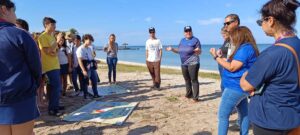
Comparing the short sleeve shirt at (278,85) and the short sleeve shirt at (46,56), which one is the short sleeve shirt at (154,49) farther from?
the short sleeve shirt at (278,85)

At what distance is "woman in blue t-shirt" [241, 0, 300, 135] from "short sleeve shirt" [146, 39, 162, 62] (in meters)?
6.97

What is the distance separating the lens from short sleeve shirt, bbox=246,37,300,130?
2.26 metres

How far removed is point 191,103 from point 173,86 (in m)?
2.89

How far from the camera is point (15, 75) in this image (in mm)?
2686

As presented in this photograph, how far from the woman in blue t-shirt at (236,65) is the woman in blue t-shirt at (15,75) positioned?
7.02 feet

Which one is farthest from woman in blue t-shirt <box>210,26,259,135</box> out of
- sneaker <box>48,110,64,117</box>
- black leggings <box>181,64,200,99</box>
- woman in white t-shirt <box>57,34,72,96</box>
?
woman in white t-shirt <box>57,34,72,96</box>

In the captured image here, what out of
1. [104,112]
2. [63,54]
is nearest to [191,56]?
[104,112]

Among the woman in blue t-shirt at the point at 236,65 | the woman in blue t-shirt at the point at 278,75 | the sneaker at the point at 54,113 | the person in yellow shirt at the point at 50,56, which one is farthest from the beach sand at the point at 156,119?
the woman in blue t-shirt at the point at 278,75

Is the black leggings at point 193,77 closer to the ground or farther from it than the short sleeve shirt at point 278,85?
closer to the ground

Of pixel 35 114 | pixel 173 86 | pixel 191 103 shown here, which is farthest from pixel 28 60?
pixel 173 86

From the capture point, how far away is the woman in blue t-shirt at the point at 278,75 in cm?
227

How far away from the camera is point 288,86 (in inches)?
91.2

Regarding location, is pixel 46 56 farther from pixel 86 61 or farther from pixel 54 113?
pixel 86 61

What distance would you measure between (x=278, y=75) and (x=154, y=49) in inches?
282
